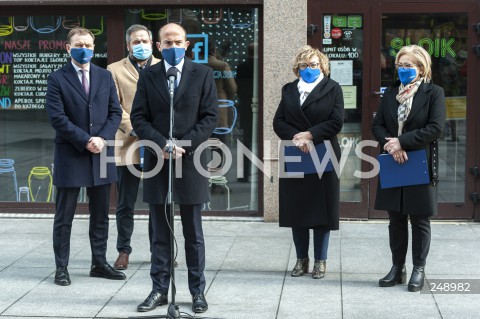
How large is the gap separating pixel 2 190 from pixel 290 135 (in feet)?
14.7

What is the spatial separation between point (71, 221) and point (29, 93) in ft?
10.7

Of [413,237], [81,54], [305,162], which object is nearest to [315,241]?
[305,162]

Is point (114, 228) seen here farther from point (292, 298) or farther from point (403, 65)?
point (403, 65)

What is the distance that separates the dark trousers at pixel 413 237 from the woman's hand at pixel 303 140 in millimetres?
858

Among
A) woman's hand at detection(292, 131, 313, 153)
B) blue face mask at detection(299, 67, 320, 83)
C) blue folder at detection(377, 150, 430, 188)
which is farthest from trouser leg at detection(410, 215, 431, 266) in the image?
blue face mask at detection(299, 67, 320, 83)

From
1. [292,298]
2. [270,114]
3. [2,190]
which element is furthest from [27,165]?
[292,298]

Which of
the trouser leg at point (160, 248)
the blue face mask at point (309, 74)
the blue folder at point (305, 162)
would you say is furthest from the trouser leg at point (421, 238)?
the trouser leg at point (160, 248)

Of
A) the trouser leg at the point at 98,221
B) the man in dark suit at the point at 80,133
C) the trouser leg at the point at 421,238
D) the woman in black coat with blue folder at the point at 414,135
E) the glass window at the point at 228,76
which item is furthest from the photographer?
the glass window at the point at 228,76

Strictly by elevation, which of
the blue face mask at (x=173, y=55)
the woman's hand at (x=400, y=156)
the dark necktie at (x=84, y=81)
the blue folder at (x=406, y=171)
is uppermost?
the blue face mask at (x=173, y=55)

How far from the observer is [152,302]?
22.6ft

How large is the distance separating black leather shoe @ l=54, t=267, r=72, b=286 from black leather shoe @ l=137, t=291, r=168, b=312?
3.38ft

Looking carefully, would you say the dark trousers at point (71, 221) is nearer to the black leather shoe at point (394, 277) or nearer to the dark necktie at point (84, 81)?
the dark necktie at point (84, 81)

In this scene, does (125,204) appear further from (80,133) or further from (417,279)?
(417,279)

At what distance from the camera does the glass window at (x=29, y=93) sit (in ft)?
34.8
